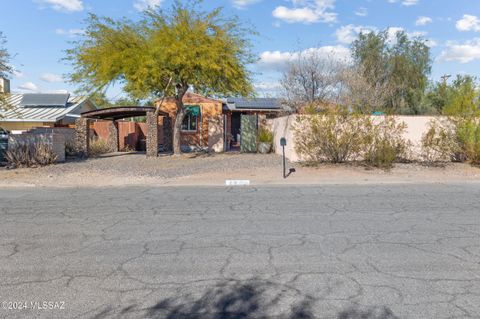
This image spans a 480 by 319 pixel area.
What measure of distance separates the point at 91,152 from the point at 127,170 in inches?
295

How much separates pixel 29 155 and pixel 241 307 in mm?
15887

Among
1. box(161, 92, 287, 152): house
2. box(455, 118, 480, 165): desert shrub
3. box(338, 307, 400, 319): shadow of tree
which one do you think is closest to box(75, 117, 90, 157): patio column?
box(161, 92, 287, 152): house

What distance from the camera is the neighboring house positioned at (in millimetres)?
31202

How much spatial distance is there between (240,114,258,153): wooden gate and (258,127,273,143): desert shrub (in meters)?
0.32

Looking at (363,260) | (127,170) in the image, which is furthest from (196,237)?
(127,170)

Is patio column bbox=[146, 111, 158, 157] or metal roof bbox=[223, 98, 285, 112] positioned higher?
→ metal roof bbox=[223, 98, 285, 112]

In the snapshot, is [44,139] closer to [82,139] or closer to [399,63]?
[82,139]

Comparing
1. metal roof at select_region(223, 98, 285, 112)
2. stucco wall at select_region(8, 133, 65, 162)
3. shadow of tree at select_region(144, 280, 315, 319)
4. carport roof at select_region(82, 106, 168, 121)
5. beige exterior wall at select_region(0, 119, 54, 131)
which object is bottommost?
shadow of tree at select_region(144, 280, 315, 319)

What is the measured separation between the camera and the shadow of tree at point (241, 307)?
11.9 ft

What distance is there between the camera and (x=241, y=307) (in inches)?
149

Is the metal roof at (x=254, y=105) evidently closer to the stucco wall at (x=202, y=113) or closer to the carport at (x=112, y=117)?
the stucco wall at (x=202, y=113)

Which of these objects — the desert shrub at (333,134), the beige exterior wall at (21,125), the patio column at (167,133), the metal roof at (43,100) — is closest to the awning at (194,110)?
the patio column at (167,133)

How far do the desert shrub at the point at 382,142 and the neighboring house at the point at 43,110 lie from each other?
24.3 metres

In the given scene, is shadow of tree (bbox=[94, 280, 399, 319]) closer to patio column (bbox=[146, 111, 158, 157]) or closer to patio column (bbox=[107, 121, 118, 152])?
patio column (bbox=[146, 111, 158, 157])
